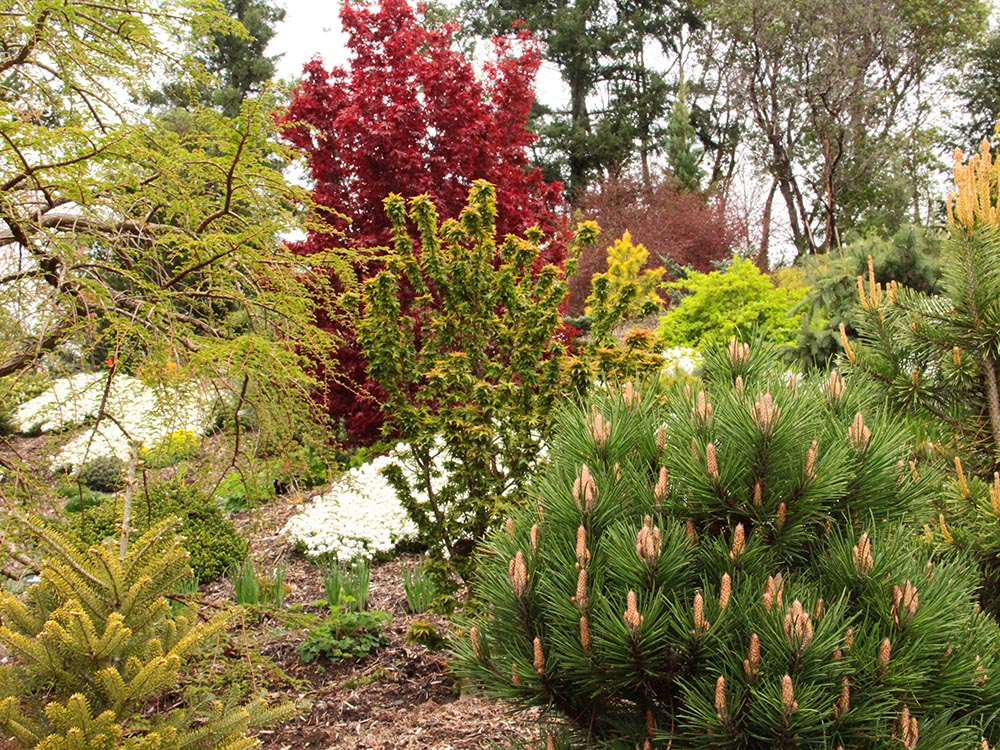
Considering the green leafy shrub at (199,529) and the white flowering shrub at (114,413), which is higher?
the white flowering shrub at (114,413)

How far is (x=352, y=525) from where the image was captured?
6.20 meters

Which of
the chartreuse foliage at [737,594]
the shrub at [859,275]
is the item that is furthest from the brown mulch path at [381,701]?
the shrub at [859,275]

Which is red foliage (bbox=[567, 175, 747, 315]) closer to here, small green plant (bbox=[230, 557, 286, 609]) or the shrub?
the shrub

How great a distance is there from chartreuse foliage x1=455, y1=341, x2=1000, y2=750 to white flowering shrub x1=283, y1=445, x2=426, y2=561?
4040 mm

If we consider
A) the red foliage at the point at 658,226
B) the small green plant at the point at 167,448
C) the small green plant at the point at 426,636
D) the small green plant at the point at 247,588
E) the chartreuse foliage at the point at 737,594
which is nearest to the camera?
the chartreuse foliage at the point at 737,594

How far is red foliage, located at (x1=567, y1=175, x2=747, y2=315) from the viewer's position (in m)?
19.0

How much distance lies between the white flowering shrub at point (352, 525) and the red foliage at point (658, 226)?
40.0 feet

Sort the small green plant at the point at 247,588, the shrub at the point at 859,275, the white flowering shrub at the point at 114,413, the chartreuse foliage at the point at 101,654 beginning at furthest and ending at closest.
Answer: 1. the shrub at the point at 859,275
2. the small green plant at the point at 247,588
3. the white flowering shrub at the point at 114,413
4. the chartreuse foliage at the point at 101,654

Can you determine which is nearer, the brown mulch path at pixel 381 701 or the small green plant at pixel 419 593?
the brown mulch path at pixel 381 701

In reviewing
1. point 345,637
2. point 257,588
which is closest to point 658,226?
point 257,588

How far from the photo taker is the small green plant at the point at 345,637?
428 centimetres

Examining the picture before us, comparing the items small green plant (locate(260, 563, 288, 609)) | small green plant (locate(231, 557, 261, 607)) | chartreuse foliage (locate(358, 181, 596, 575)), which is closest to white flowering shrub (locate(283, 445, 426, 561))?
small green plant (locate(260, 563, 288, 609))

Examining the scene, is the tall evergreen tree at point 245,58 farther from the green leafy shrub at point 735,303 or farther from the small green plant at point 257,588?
the small green plant at point 257,588

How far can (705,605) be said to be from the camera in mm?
1704
